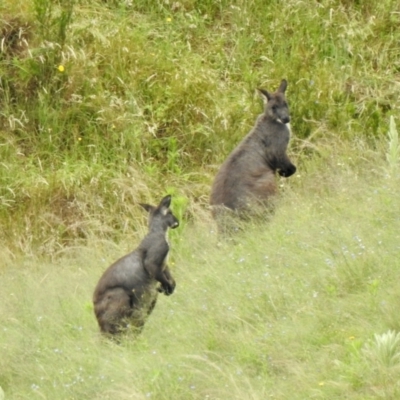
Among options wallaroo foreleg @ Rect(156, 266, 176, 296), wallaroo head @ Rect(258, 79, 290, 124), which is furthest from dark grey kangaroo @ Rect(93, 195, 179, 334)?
wallaroo head @ Rect(258, 79, 290, 124)

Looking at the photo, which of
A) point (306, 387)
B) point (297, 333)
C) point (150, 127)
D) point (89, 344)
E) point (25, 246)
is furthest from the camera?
point (150, 127)

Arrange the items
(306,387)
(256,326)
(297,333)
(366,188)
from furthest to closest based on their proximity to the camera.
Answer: (366,188), (256,326), (297,333), (306,387)

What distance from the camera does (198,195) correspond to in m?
11.9

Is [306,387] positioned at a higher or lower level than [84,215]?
higher

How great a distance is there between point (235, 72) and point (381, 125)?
238 centimetres

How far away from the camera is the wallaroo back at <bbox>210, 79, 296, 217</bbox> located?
33.5 ft

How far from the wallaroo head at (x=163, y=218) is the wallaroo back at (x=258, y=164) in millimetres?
1178

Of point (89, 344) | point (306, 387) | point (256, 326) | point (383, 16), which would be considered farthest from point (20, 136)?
point (306, 387)

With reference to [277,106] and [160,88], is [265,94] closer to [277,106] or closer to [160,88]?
[277,106]

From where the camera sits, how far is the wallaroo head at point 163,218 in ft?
28.9

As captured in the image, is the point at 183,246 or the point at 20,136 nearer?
the point at 183,246

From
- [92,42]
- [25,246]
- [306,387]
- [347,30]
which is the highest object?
[306,387]

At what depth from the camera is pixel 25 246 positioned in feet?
37.1

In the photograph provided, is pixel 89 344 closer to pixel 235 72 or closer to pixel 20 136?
pixel 20 136
